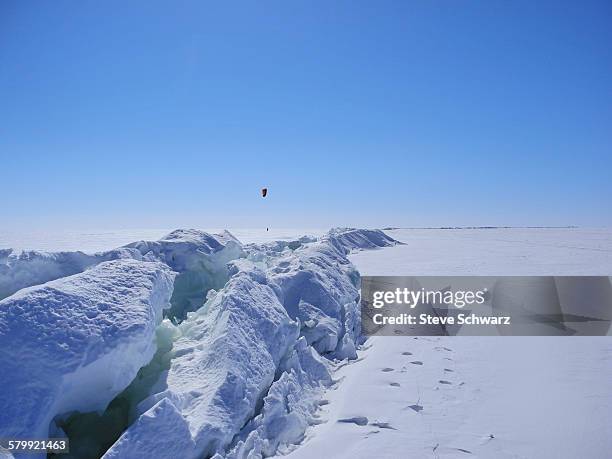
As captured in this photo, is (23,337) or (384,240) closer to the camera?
(23,337)

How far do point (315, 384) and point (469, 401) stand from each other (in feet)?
5.72

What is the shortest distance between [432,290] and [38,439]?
8.70 m

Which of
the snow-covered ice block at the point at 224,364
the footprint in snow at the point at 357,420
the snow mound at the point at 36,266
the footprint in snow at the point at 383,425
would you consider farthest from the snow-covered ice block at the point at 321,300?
the snow mound at the point at 36,266

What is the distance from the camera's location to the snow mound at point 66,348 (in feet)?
8.18

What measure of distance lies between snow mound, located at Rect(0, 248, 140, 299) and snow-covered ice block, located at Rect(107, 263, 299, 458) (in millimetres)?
1624

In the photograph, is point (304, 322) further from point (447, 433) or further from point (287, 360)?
point (447, 433)

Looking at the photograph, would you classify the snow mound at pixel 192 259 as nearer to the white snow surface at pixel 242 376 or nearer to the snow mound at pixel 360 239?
the white snow surface at pixel 242 376

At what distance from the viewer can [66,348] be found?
2684 mm

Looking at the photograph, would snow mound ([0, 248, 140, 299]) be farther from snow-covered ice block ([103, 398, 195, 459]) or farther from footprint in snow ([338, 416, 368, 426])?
footprint in snow ([338, 416, 368, 426])

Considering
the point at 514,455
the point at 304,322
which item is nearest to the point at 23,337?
the point at 304,322

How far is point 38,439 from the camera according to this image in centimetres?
243

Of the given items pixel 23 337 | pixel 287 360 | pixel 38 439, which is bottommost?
pixel 287 360

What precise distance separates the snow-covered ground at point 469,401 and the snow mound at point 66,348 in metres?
1.70

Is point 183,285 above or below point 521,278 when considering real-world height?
above
